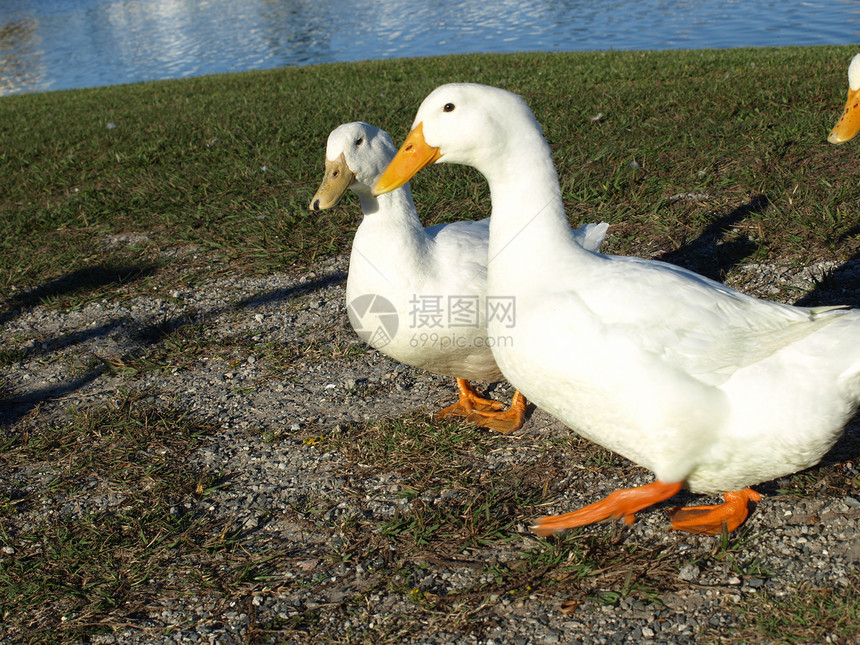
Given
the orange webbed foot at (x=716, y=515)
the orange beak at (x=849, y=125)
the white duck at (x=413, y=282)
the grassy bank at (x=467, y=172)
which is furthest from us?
the grassy bank at (x=467, y=172)

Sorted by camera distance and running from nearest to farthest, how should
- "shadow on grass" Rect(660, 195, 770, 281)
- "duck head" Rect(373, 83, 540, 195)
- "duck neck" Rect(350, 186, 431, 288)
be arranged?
"duck head" Rect(373, 83, 540, 195)
"duck neck" Rect(350, 186, 431, 288)
"shadow on grass" Rect(660, 195, 770, 281)

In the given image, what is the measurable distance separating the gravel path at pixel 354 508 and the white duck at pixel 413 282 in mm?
304

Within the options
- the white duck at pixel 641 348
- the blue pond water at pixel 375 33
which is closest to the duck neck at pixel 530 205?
the white duck at pixel 641 348

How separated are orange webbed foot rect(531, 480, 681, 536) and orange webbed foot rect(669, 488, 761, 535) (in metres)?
0.18

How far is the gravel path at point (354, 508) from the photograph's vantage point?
2262 mm

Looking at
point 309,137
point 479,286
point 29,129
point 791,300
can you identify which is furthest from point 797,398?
point 29,129

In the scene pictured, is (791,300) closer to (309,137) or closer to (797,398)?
(797,398)

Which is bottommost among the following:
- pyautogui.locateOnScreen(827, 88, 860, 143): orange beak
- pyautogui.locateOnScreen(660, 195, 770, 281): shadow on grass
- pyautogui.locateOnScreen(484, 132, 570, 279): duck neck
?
pyautogui.locateOnScreen(660, 195, 770, 281): shadow on grass

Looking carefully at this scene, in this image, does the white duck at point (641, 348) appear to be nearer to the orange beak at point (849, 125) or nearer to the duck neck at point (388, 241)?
the duck neck at point (388, 241)

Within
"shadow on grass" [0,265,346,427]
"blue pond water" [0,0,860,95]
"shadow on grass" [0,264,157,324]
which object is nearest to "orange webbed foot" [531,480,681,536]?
"shadow on grass" [0,265,346,427]

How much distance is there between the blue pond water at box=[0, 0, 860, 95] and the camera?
1625 cm

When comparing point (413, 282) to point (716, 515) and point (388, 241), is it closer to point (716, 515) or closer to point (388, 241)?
point (388, 241)

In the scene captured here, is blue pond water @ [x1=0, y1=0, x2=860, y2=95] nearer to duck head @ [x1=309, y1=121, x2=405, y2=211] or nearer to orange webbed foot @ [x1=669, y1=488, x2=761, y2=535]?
duck head @ [x1=309, y1=121, x2=405, y2=211]

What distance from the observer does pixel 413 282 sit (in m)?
3.21
